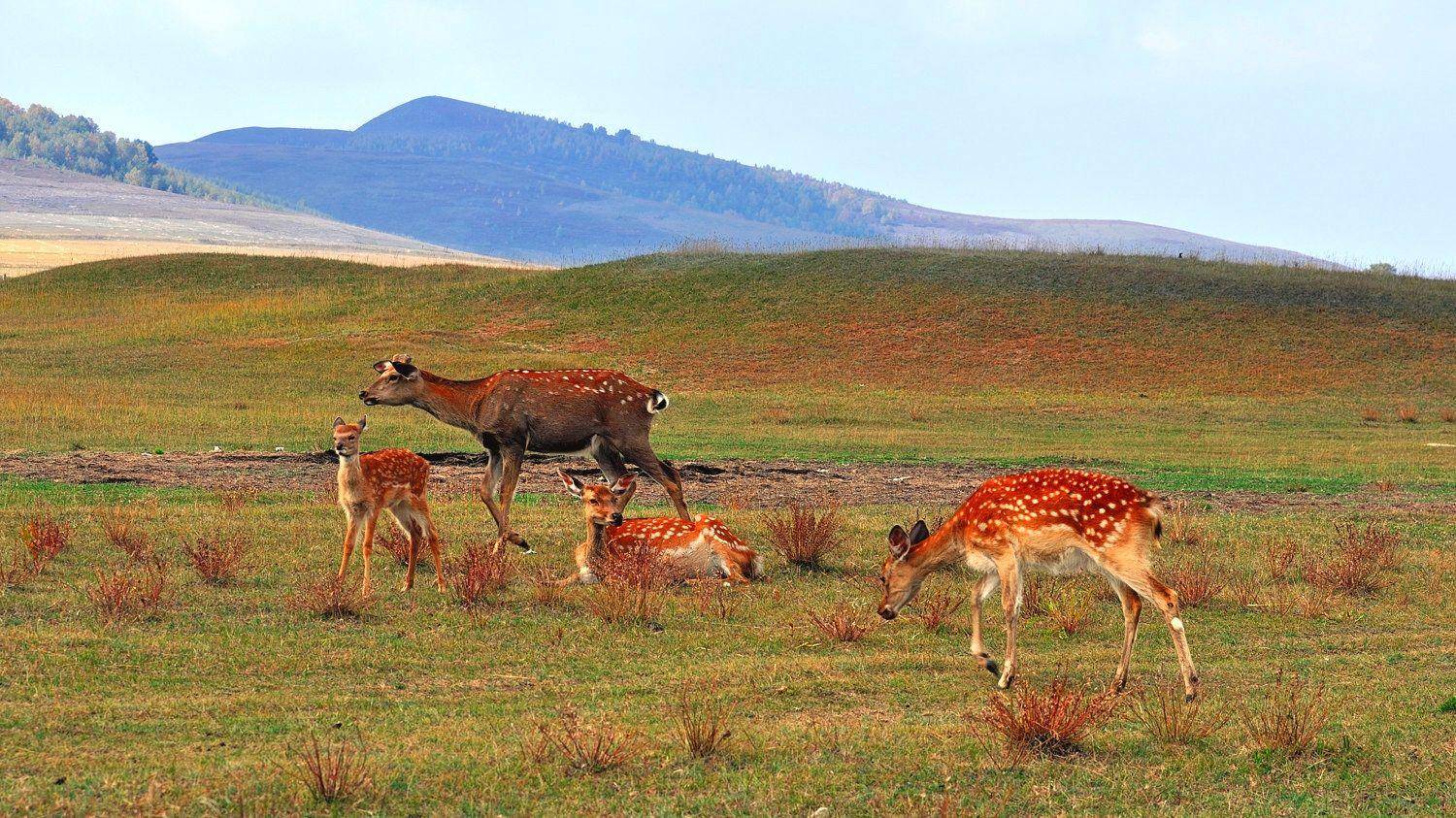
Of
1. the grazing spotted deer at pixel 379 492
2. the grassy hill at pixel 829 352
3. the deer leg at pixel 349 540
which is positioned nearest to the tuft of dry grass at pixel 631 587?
the grazing spotted deer at pixel 379 492

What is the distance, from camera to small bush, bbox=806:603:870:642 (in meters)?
11.6

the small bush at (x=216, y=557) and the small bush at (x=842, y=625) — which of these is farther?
the small bush at (x=216, y=557)

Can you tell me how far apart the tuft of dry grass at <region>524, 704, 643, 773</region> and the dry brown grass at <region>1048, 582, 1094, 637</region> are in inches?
206

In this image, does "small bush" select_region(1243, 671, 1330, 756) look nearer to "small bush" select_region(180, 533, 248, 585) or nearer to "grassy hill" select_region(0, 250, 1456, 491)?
"small bush" select_region(180, 533, 248, 585)

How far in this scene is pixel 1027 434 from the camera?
35.6 metres

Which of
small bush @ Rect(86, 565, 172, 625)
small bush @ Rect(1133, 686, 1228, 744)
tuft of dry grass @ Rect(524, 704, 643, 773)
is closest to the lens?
tuft of dry grass @ Rect(524, 704, 643, 773)

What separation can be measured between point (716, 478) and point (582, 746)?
15.8m

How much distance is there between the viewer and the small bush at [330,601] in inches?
464

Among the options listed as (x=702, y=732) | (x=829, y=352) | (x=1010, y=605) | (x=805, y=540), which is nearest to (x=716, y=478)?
(x=805, y=540)

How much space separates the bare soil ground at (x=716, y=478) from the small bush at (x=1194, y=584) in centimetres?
630

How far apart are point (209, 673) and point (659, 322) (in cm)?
4963

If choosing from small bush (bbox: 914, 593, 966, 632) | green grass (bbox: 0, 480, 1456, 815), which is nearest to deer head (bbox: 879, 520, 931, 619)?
green grass (bbox: 0, 480, 1456, 815)

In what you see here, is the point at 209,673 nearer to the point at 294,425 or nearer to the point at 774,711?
the point at 774,711

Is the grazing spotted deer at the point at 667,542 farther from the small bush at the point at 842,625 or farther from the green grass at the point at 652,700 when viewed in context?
the small bush at the point at 842,625
